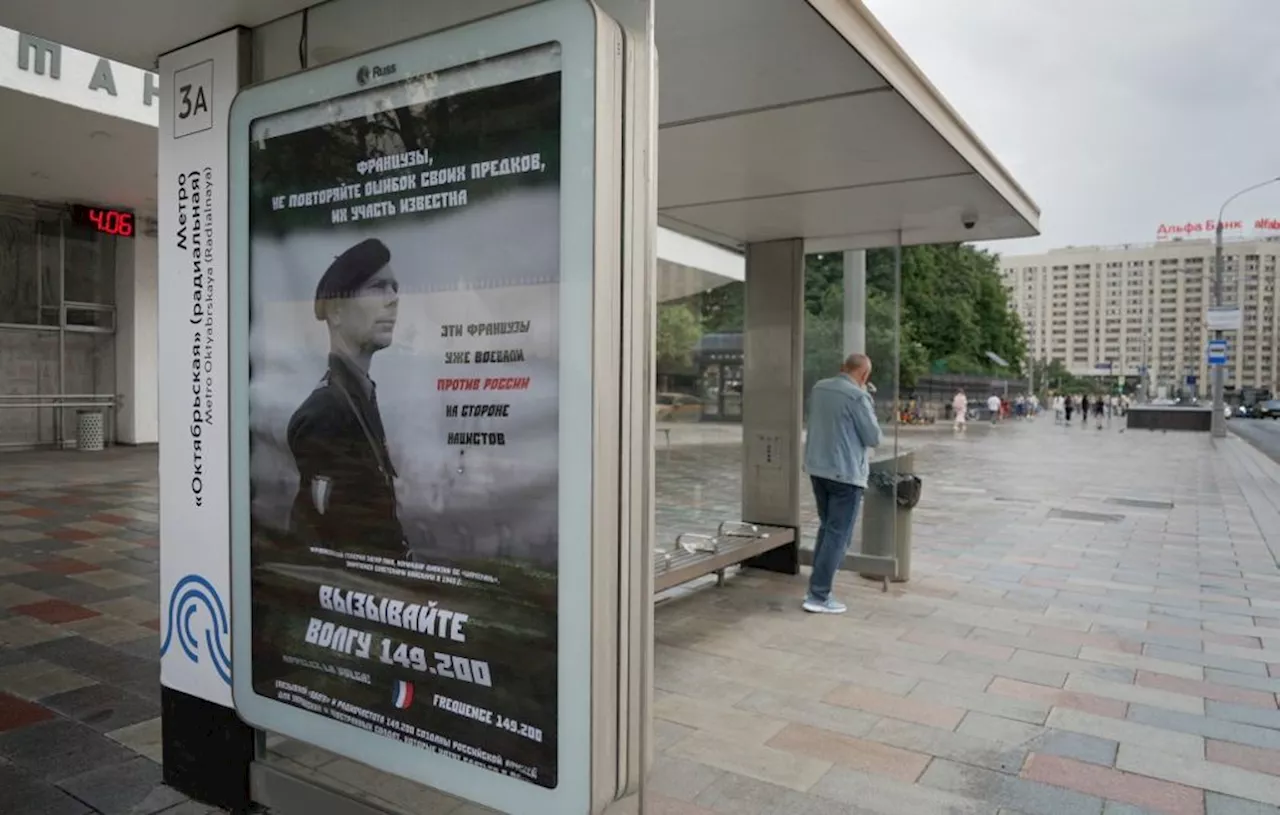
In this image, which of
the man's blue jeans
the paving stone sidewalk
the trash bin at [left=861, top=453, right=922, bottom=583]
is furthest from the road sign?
the man's blue jeans

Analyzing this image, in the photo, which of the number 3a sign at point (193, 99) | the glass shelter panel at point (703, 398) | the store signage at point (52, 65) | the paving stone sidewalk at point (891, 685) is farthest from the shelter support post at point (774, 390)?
the store signage at point (52, 65)

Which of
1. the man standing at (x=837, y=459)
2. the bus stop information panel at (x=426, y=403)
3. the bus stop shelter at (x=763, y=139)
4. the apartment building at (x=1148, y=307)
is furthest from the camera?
the apartment building at (x=1148, y=307)

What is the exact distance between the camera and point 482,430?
2195 millimetres

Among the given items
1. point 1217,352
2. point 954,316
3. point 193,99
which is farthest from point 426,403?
point 954,316

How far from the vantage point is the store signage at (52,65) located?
9891 millimetres

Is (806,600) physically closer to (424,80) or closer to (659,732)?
(659,732)

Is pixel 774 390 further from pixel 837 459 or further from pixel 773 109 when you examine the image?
pixel 773 109

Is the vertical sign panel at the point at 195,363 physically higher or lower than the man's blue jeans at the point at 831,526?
higher

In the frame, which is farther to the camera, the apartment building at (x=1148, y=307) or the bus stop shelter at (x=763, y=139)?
the apartment building at (x=1148, y=307)

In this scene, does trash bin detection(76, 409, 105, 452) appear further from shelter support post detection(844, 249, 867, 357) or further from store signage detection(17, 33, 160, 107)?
shelter support post detection(844, 249, 867, 357)

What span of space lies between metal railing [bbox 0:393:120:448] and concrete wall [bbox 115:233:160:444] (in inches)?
6.3

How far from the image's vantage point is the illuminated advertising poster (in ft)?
6.91

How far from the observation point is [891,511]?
22.8 feet

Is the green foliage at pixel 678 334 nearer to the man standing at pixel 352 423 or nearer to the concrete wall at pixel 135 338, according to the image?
the man standing at pixel 352 423
